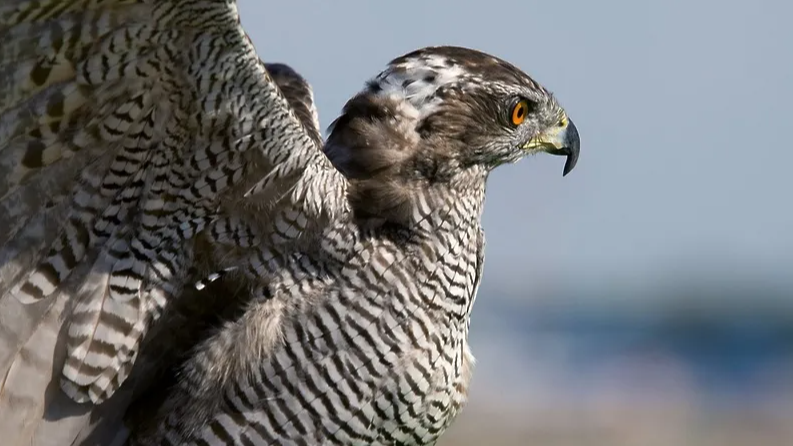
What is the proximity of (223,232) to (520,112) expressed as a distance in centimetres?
164

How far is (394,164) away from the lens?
7.53 meters

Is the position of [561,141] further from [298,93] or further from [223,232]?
[223,232]

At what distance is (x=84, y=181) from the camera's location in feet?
22.5

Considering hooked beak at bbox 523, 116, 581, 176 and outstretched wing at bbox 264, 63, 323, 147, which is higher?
outstretched wing at bbox 264, 63, 323, 147

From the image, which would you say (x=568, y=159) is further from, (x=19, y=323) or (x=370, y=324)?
(x=19, y=323)

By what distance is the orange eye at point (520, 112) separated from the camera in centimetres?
781

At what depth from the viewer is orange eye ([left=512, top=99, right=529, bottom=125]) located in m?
7.81

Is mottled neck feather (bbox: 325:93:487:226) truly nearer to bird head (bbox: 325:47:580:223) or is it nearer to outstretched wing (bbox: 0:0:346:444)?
bird head (bbox: 325:47:580:223)

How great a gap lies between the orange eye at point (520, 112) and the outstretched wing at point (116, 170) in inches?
39.1

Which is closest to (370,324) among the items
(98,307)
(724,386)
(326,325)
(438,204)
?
(326,325)

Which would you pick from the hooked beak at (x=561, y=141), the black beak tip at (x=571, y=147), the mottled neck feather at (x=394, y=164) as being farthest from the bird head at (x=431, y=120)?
the black beak tip at (x=571, y=147)

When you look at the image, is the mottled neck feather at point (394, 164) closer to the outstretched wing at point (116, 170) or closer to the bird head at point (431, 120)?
the bird head at point (431, 120)

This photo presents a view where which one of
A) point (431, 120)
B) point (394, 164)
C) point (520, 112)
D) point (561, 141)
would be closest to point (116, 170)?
point (394, 164)

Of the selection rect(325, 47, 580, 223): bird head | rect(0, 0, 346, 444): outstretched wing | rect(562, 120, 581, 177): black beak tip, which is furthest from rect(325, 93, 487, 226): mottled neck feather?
rect(562, 120, 581, 177): black beak tip
